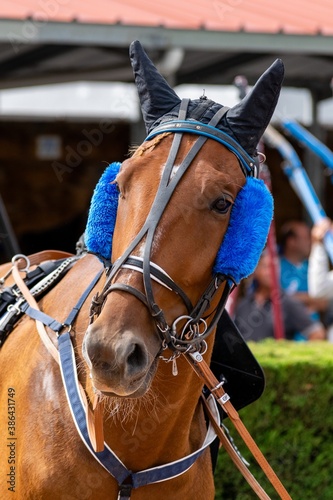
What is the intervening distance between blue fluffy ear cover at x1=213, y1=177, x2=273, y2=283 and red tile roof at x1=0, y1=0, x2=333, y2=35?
4.48 m

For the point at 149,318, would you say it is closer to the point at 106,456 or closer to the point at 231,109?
the point at 106,456

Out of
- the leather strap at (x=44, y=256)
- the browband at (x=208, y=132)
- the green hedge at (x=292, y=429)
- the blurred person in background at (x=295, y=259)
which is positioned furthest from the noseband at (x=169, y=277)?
the blurred person in background at (x=295, y=259)

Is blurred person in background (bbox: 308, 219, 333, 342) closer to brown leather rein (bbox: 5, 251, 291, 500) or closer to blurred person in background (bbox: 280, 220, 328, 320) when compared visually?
blurred person in background (bbox: 280, 220, 328, 320)

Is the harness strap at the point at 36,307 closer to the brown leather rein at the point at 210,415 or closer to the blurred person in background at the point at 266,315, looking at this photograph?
the brown leather rein at the point at 210,415

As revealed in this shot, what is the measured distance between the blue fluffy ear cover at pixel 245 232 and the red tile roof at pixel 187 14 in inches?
176

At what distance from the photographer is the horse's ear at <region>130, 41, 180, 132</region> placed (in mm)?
2822

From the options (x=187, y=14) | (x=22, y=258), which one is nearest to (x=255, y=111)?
(x=22, y=258)

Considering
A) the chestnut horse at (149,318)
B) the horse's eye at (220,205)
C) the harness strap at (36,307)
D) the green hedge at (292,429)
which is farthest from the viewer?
the green hedge at (292,429)

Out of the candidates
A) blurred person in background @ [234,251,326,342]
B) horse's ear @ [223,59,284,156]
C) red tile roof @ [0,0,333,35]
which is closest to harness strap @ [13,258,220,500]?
horse's ear @ [223,59,284,156]

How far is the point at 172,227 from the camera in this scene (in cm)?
248

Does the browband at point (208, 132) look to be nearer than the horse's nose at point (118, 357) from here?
No

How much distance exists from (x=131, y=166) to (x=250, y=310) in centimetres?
452

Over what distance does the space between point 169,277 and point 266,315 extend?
15.0 ft

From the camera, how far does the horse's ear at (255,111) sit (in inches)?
106
